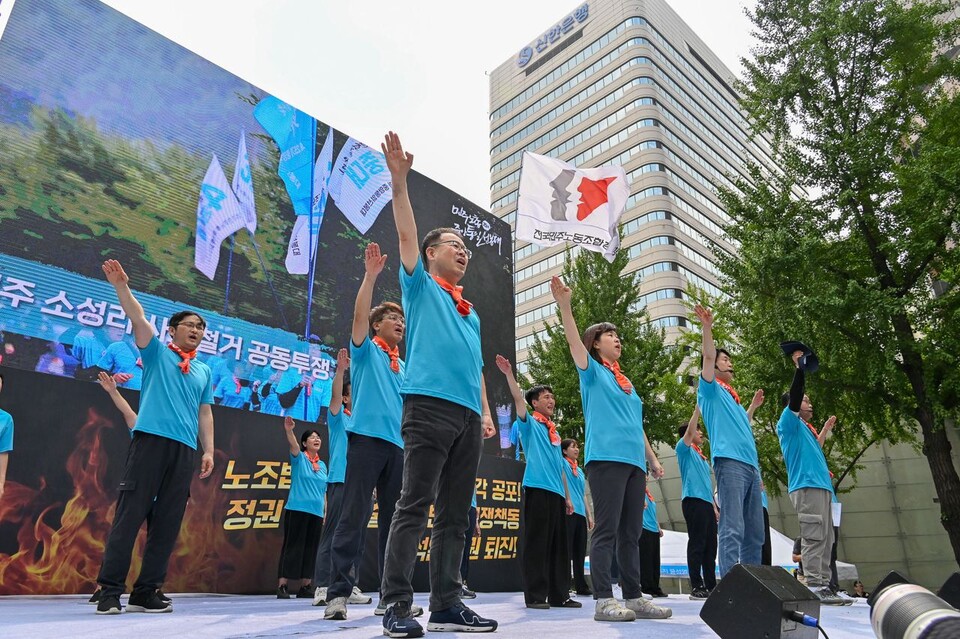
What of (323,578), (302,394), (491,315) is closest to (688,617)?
(323,578)

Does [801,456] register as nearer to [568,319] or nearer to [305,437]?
[568,319]

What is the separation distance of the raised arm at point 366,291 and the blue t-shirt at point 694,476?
15.3 ft

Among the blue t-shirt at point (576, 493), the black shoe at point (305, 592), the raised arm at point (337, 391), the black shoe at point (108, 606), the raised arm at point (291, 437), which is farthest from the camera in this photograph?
the blue t-shirt at point (576, 493)

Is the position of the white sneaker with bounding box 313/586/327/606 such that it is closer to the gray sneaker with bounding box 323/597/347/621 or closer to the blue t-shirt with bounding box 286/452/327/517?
the gray sneaker with bounding box 323/597/347/621

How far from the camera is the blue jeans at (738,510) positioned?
14.6ft

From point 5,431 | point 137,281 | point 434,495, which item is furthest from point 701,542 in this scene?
point 137,281

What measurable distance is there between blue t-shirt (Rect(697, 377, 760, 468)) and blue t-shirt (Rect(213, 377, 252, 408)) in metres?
7.55

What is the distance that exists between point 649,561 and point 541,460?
3.70 metres

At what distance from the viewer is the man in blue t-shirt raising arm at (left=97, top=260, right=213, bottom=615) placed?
3708 mm

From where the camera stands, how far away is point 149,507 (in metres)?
3.91

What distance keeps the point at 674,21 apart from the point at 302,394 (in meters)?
62.6

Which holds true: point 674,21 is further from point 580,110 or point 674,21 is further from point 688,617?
point 688,617

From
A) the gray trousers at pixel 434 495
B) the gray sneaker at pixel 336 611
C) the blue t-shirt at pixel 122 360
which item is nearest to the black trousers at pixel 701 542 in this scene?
the gray sneaker at pixel 336 611

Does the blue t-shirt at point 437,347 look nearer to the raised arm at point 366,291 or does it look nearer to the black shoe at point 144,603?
the raised arm at point 366,291
